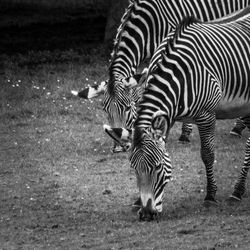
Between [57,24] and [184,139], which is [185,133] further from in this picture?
[57,24]

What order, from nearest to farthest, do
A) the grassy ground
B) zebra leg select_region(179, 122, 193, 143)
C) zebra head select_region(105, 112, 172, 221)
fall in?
the grassy ground → zebra head select_region(105, 112, 172, 221) → zebra leg select_region(179, 122, 193, 143)

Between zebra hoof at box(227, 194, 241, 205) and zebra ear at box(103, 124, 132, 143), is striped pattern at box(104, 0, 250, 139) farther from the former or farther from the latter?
zebra ear at box(103, 124, 132, 143)

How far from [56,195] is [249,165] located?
2.59 m

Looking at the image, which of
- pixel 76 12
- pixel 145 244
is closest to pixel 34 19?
pixel 76 12

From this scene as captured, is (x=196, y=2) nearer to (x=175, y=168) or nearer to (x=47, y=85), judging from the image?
(x=175, y=168)

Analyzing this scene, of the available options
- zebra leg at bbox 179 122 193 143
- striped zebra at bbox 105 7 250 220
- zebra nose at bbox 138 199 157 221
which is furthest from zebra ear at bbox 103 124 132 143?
zebra leg at bbox 179 122 193 143

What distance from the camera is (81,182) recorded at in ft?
45.8

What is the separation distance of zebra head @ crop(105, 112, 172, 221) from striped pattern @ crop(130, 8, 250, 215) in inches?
0.4

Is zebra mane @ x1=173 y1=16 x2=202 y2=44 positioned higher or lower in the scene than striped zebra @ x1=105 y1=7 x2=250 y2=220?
higher

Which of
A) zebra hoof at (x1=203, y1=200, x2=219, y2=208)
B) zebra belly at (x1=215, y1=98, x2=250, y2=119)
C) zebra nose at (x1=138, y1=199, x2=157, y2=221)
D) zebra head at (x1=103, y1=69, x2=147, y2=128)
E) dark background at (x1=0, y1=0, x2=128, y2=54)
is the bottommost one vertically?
dark background at (x1=0, y1=0, x2=128, y2=54)

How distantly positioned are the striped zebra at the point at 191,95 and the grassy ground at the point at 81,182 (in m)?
0.52

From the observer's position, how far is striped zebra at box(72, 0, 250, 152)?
14.8 m

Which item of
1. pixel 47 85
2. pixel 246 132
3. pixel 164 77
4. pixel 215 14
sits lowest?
pixel 47 85

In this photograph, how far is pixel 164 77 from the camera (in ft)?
37.9
